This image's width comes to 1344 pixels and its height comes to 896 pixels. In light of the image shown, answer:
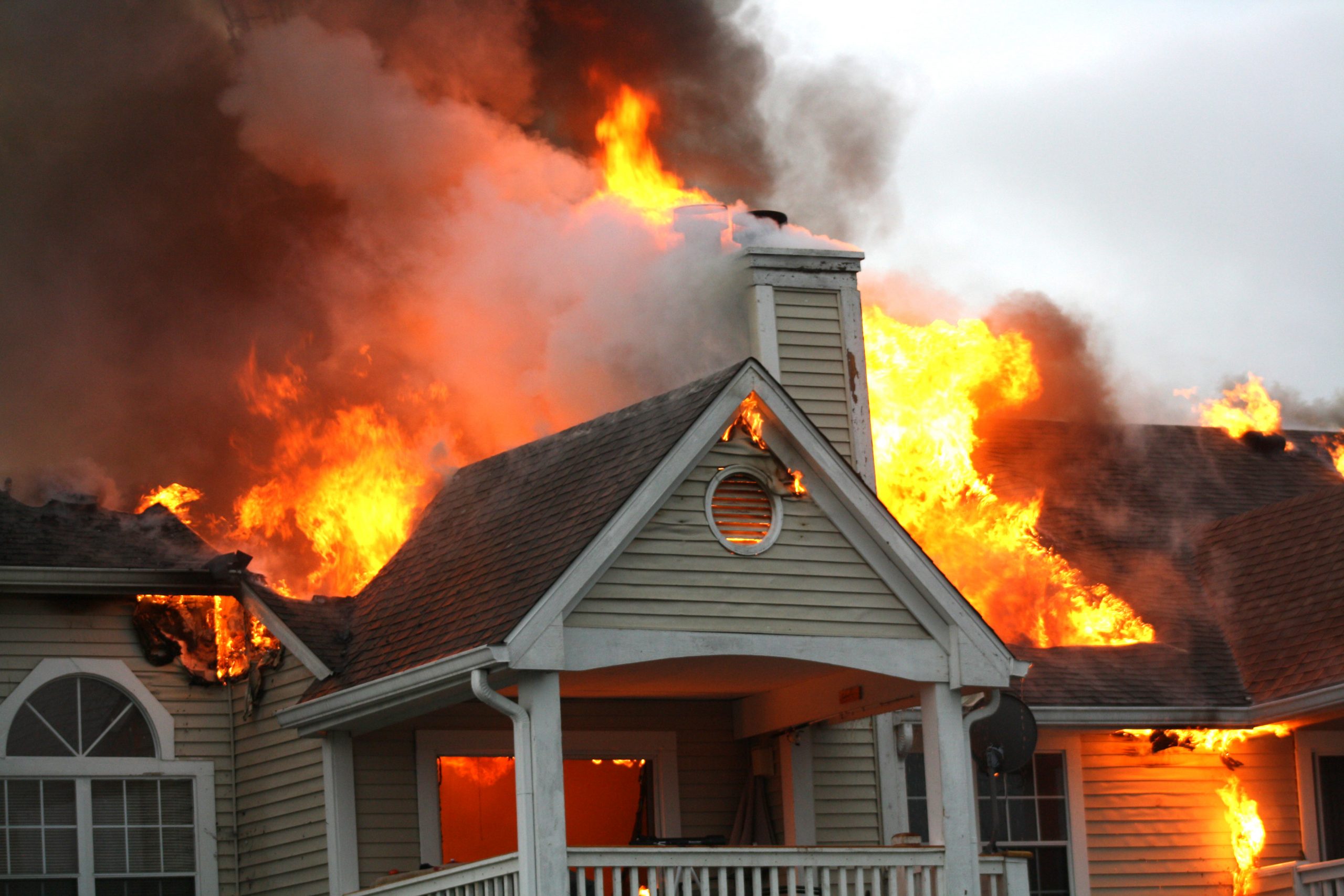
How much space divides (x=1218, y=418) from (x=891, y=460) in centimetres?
585

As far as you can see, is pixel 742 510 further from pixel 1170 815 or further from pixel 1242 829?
pixel 1242 829

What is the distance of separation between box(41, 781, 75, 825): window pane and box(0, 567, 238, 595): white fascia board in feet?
4.93

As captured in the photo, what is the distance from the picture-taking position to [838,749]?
15.6m

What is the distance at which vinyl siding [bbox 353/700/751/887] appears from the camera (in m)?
13.9

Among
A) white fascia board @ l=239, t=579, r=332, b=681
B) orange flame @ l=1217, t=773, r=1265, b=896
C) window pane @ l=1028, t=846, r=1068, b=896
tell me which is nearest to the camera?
white fascia board @ l=239, t=579, r=332, b=681

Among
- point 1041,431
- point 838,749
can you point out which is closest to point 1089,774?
point 838,749

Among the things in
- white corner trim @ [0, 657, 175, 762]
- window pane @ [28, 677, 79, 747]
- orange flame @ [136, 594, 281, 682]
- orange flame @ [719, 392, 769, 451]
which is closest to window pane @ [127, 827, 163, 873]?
white corner trim @ [0, 657, 175, 762]

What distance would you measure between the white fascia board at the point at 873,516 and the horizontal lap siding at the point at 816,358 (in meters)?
3.56

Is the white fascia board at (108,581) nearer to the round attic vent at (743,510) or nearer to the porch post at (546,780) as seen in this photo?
the porch post at (546,780)

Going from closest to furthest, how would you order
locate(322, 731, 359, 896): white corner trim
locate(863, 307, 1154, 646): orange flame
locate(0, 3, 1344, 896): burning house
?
locate(0, 3, 1344, 896): burning house
locate(322, 731, 359, 896): white corner trim
locate(863, 307, 1154, 646): orange flame

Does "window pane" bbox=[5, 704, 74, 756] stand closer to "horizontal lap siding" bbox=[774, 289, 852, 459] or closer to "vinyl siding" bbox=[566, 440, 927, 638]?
"vinyl siding" bbox=[566, 440, 927, 638]

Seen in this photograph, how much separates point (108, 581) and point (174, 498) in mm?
1517

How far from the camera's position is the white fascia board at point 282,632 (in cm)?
1372

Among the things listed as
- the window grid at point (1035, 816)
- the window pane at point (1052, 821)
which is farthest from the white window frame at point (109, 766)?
the window pane at point (1052, 821)
